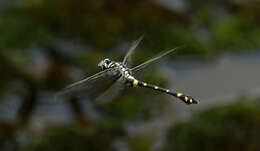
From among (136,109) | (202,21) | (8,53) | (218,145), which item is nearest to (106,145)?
(136,109)

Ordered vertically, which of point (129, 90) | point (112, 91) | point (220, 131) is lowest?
point (112, 91)

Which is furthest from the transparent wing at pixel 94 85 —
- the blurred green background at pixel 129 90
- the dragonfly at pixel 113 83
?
the blurred green background at pixel 129 90

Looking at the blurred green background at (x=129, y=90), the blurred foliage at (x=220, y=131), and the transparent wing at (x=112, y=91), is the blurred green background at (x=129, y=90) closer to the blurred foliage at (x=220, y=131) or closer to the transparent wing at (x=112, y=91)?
the blurred foliage at (x=220, y=131)

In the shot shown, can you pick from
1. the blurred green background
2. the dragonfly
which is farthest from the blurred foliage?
the dragonfly

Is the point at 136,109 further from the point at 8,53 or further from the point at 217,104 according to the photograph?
the point at 8,53

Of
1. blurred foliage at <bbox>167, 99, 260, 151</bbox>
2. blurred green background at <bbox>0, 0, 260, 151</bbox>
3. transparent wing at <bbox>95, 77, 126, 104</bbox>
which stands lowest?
transparent wing at <bbox>95, 77, 126, 104</bbox>

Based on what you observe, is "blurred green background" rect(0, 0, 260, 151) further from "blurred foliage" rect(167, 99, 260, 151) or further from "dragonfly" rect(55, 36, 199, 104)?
"dragonfly" rect(55, 36, 199, 104)

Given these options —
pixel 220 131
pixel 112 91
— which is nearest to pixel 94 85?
pixel 112 91

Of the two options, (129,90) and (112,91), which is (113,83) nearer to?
(112,91)
